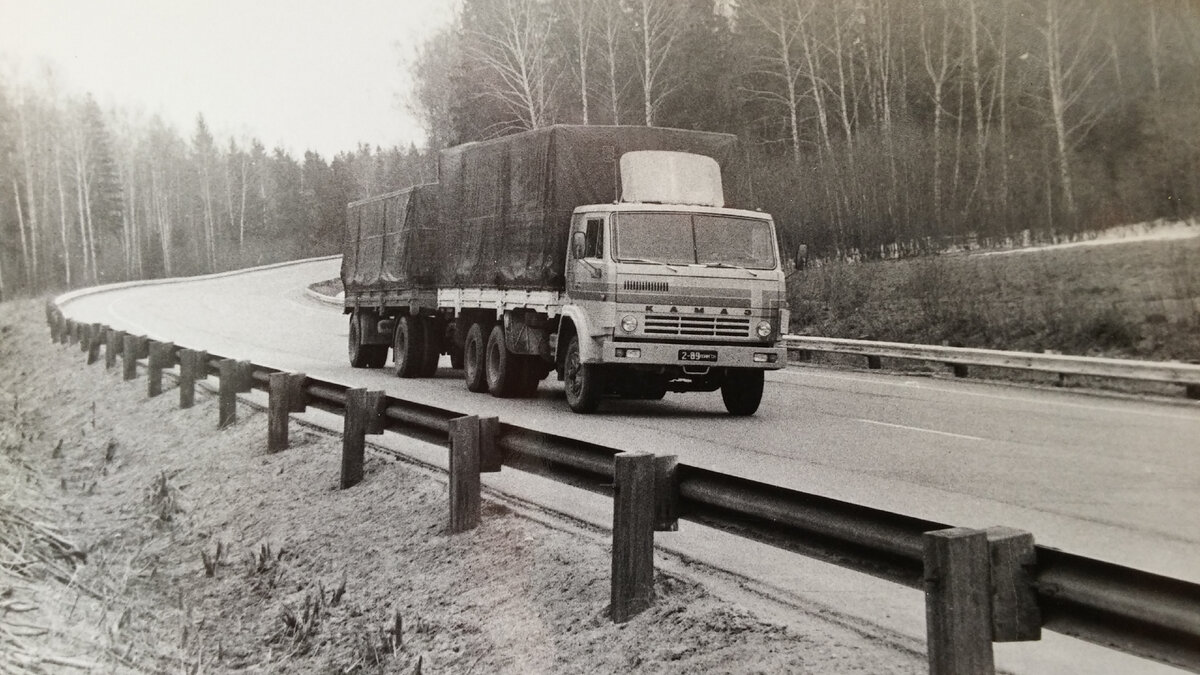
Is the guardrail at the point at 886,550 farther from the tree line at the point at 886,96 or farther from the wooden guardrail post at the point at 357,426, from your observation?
the tree line at the point at 886,96

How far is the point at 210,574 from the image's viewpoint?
24.3ft

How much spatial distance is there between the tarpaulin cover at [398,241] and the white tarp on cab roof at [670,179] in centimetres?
552

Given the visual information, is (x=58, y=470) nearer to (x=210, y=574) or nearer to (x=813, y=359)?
(x=210, y=574)

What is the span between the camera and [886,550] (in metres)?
3.65

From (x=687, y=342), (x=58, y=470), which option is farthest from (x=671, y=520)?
(x=58, y=470)

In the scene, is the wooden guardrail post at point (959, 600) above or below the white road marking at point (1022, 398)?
above

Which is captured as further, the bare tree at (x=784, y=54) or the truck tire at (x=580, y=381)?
the bare tree at (x=784, y=54)

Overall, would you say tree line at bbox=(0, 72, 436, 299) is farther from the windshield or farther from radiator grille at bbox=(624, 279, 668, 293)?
radiator grille at bbox=(624, 279, 668, 293)

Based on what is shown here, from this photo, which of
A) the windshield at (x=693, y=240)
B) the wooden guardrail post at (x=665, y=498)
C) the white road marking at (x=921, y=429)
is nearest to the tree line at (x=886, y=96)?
the white road marking at (x=921, y=429)

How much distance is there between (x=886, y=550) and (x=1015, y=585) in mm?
590

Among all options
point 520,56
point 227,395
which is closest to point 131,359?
point 227,395

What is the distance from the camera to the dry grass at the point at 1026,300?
14.0 meters

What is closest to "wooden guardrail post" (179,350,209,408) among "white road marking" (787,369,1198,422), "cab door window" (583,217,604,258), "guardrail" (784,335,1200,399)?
"cab door window" (583,217,604,258)

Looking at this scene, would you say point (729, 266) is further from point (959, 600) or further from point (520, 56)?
point (520, 56)
